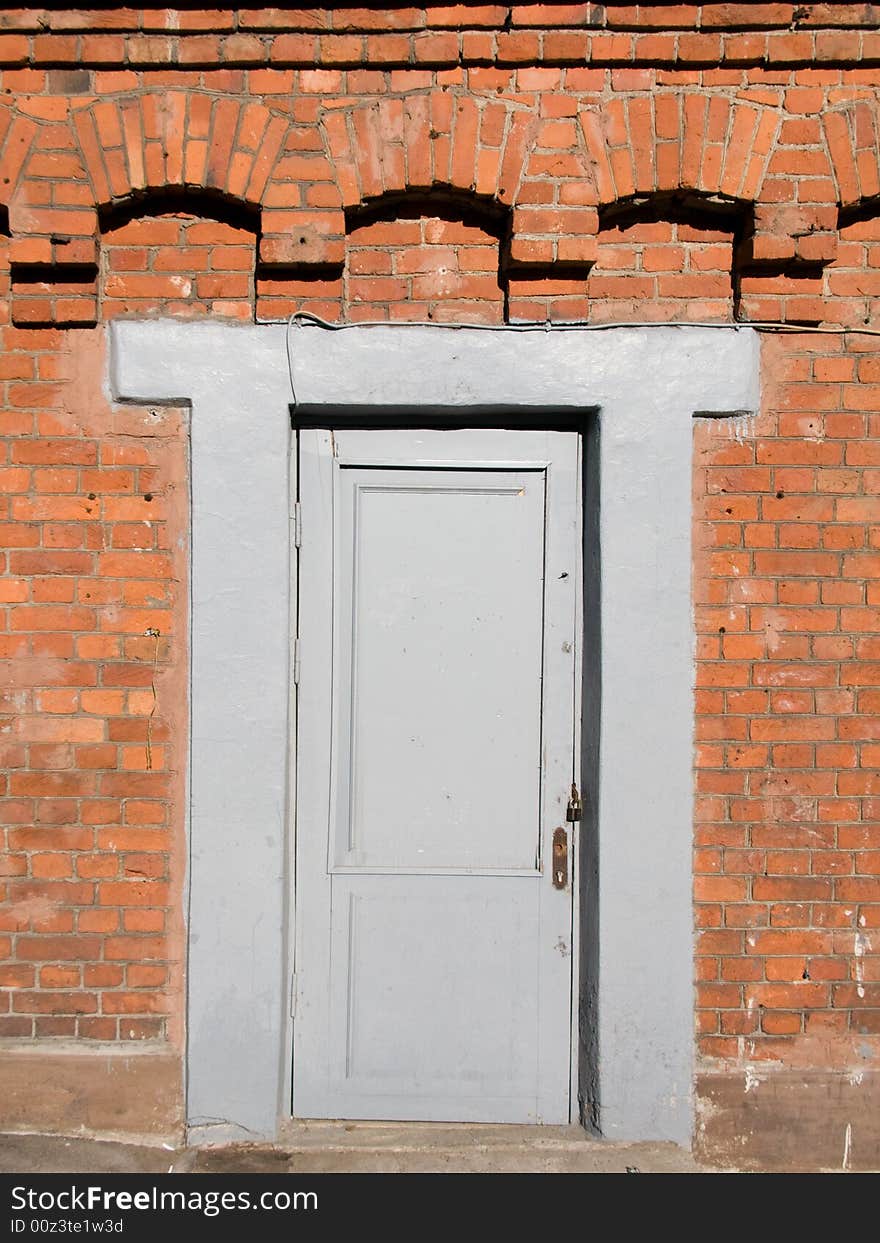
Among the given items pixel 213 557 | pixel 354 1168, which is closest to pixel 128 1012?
pixel 354 1168

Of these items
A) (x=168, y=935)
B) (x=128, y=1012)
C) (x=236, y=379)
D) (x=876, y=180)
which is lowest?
(x=128, y=1012)

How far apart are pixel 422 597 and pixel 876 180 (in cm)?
195

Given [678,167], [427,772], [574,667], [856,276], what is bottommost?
[427,772]

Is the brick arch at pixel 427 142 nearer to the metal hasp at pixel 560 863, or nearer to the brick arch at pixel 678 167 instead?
the brick arch at pixel 678 167

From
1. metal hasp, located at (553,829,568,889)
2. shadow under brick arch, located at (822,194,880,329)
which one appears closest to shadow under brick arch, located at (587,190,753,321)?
shadow under brick arch, located at (822,194,880,329)

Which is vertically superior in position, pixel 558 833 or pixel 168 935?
pixel 558 833

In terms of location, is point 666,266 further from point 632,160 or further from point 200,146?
point 200,146

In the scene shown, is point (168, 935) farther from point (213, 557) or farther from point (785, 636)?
point (785, 636)

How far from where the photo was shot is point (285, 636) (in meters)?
3.02

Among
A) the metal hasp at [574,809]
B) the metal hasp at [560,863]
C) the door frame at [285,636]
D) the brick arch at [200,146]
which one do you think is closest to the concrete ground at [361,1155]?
the door frame at [285,636]

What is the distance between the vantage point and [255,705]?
3.01m

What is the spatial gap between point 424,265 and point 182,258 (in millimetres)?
787

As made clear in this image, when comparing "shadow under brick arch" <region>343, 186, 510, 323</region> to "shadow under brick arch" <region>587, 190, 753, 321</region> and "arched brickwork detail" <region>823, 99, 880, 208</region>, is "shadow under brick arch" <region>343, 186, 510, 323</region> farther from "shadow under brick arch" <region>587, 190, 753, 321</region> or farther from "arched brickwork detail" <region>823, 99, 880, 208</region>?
"arched brickwork detail" <region>823, 99, 880, 208</region>

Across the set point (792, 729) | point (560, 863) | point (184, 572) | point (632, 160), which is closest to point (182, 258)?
point (184, 572)
